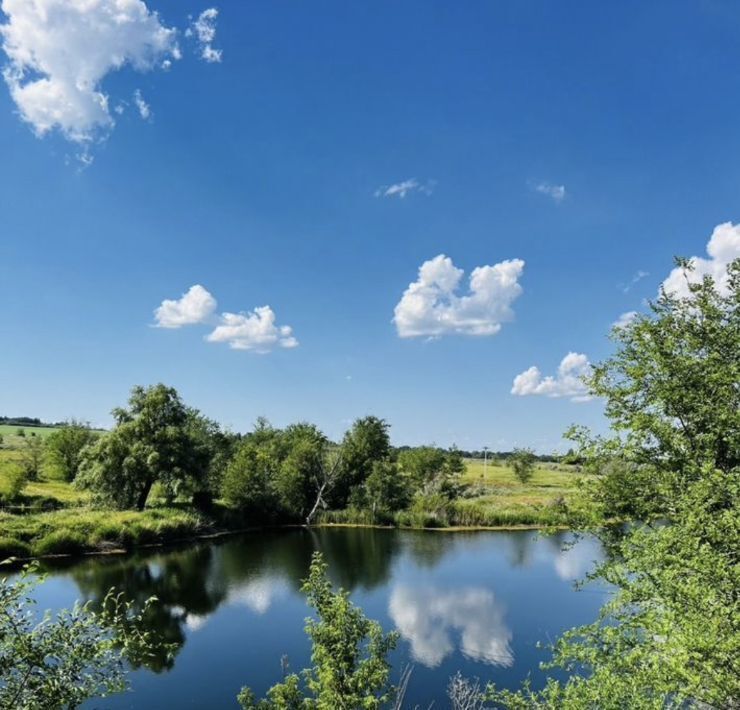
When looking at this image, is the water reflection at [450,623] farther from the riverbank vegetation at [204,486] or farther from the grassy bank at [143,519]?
the riverbank vegetation at [204,486]

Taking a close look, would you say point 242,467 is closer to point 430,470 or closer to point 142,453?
point 142,453

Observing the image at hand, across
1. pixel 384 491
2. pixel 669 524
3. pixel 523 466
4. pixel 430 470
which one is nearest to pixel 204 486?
pixel 384 491

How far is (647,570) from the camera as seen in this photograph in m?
11.0

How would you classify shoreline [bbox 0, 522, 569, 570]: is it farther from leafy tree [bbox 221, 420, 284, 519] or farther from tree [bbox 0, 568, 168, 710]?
tree [bbox 0, 568, 168, 710]

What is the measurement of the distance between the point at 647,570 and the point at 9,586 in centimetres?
1059

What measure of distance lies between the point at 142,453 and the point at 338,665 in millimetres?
43803

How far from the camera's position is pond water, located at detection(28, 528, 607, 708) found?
21.4 metres

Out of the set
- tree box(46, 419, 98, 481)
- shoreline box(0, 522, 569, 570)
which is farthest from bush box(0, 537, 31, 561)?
tree box(46, 419, 98, 481)

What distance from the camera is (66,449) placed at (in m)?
66.2

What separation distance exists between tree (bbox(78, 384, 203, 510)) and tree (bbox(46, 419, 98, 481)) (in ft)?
57.0

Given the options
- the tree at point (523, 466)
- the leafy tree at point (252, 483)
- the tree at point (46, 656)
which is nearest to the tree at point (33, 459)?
the leafy tree at point (252, 483)

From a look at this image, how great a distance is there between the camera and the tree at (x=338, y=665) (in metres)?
9.28

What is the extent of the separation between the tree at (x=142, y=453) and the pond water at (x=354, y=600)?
763cm

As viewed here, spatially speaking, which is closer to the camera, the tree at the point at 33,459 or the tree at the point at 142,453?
the tree at the point at 142,453
